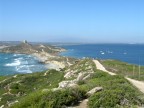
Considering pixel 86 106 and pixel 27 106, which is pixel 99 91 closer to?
pixel 86 106

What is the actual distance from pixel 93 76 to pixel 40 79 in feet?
82.9

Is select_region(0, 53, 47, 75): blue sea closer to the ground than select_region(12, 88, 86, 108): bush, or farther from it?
closer to the ground

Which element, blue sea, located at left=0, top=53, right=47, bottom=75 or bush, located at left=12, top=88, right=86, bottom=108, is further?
blue sea, located at left=0, top=53, right=47, bottom=75

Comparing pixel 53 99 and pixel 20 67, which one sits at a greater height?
pixel 53 99

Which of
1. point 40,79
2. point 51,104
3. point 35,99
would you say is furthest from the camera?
point 40,79

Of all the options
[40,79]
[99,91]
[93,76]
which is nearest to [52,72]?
[40,79]

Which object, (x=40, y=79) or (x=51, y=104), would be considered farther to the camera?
(x=40, y=79)

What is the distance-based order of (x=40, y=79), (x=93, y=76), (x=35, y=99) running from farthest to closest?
(x=40, y=79), (x=93, y=76), (x=35, y=99)

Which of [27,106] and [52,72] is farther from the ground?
[27,106]

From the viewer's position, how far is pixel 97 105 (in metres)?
16.6

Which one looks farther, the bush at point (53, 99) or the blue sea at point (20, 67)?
the blue sea at point (20, 67)

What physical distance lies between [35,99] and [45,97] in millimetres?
670

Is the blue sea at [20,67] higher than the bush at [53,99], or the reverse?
the bush at [53,99]

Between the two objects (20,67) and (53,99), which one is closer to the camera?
(53,99)
